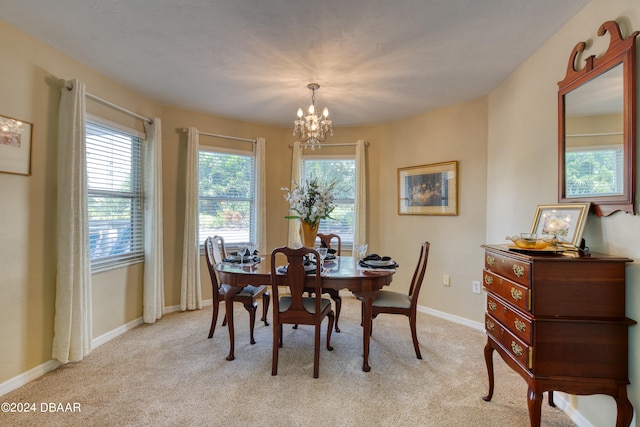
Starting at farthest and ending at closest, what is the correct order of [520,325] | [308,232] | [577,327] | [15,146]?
1. [308,232]
2. [15,146]
3. [520,325]
4. [577,327]

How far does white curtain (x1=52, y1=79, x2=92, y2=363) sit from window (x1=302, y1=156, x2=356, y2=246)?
2.74m

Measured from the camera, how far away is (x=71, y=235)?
2.34 m

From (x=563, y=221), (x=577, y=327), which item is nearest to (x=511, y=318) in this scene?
(x=577, y=327)

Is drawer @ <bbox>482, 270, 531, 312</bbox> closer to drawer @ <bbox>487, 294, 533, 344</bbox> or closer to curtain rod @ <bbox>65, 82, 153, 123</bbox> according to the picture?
drawer @ <bbox>487, 294, 533, 344</bbox>

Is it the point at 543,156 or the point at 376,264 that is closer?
the point at 543,156

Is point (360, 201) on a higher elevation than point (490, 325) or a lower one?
higher

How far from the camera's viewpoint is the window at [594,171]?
1.54 metres

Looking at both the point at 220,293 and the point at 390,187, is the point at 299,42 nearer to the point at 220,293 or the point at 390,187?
the point at 220,293

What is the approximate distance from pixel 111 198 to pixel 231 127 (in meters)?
1.78

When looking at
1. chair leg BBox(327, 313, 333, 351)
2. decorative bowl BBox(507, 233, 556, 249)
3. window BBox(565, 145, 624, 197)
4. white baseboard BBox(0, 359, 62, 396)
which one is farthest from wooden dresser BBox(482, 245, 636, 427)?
white baseboard BBox(0, 359, 62, 396)

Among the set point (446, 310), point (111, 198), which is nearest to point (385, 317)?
point (446, 310)

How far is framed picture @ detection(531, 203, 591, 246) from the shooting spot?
1.68 m

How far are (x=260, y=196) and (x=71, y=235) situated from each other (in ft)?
7.38

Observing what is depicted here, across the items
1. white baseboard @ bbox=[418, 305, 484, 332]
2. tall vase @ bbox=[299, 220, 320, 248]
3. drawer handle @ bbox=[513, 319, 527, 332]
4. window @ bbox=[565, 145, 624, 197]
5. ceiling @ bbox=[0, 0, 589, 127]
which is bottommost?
white baseboard @ bbox=[418, 305, 484, 332]
